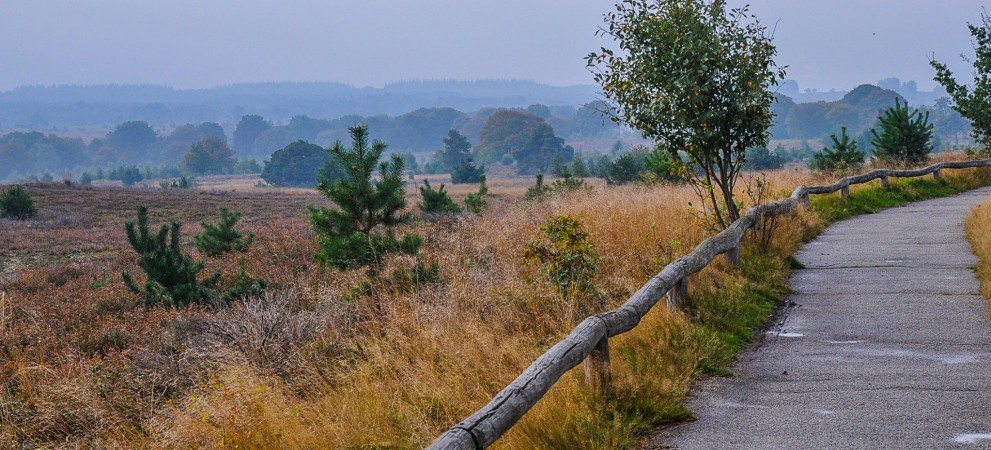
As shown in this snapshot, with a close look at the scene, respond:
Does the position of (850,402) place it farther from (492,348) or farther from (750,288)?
(750,288)

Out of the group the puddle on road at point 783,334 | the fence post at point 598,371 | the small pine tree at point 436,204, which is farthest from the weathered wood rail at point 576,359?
the small pine tree at point 436,204

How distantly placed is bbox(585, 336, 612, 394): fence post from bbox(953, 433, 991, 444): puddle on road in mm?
2102

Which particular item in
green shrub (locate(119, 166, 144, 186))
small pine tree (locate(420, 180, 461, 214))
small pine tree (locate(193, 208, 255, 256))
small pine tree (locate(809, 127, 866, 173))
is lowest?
green shrub (locate(119, 166, 144, 186))

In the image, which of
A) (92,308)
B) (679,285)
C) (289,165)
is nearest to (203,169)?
(289,165)

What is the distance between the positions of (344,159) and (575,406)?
292 inches

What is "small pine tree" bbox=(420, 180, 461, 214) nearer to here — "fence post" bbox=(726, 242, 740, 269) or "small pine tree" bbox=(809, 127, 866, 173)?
"small pine tree" bbox=(809, 127, 866, 173)

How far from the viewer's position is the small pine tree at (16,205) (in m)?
40.3

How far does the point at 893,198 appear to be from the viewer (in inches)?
838

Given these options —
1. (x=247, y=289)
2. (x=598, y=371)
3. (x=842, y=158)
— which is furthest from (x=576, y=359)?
(x=842, y=158)

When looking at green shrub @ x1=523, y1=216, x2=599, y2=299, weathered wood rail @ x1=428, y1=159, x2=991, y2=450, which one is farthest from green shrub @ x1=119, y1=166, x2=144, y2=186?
weathered wood rail @ x1=428, y1=159, x2=991, y2=450

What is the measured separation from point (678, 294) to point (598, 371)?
99.9 inches

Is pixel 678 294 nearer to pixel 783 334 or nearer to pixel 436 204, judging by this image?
pixel 783 334

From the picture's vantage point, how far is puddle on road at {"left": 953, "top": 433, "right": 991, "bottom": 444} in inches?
191

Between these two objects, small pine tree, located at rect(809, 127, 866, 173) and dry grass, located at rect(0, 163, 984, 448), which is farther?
small pine tree, located at rect(809, 127, 866, 173)
